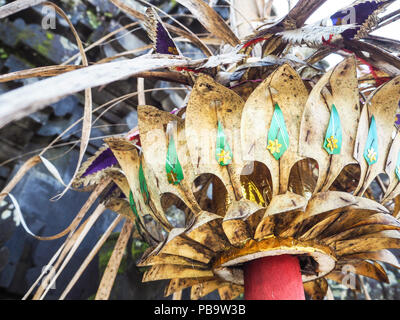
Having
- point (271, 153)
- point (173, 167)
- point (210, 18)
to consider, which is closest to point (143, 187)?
point (173, 167)

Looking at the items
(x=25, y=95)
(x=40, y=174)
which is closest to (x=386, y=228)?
(x=25, y=95)

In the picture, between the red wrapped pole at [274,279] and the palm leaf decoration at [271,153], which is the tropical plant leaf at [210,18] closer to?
the palm leaf decoration at [271,153]

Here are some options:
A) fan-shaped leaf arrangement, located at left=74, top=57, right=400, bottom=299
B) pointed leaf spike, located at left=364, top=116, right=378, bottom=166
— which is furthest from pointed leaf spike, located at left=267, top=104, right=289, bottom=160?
pointed leaf spike, located at left=364, top=116, right=378, bottom=166

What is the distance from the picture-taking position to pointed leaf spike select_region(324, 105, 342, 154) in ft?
1.34

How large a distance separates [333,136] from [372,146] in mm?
78

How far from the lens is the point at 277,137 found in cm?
41

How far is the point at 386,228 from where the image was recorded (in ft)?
1.41

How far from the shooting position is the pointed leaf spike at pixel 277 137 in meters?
0.41

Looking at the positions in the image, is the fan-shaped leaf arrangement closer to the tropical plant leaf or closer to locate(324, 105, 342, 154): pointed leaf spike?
locate(324, 105, 342, 154): pointed leaf spike

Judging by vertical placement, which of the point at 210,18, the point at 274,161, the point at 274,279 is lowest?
the point at 274,279

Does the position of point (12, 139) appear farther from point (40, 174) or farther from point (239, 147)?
point (239, 147)

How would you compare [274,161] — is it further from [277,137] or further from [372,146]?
[372,146]

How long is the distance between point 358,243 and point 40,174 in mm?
961

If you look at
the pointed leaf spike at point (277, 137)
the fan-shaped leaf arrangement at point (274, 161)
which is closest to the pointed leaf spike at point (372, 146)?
the fan-shaped leaf arrangement at point (274, 161)
